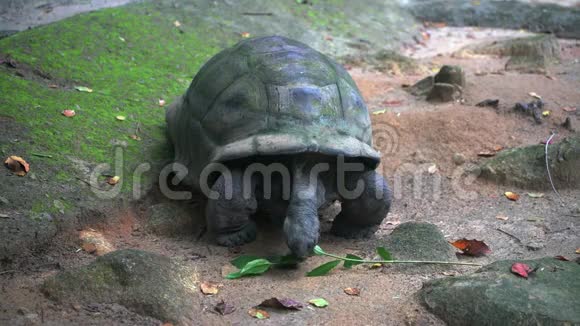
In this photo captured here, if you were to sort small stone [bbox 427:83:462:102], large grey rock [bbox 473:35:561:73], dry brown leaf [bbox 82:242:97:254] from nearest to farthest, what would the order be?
1. dry brown leaf [bbox 82:242:97:254]
2. small stone [bbox 427:83:462:102]
3. large grey rock [bbox 473:35:561:73]

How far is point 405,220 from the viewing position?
4.88 meters

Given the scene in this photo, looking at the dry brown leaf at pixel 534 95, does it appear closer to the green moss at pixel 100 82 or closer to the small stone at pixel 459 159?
the small stone at pixel 459 159

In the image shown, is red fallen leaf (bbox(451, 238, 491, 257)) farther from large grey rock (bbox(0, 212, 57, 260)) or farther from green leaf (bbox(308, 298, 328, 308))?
large grey rock (bbox(0, 212, 57, 260))

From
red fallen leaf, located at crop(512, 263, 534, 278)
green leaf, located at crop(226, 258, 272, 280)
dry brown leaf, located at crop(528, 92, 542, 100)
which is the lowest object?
green leaf, located at crop(226, 258, 272, 280)

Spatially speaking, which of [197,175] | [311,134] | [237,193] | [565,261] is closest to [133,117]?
[197,175]

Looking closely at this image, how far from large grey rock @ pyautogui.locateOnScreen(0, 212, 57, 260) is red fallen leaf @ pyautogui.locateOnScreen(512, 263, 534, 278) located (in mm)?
2614

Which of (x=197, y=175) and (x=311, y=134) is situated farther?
(x=197, y=175)

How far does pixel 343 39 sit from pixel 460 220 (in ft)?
14.7

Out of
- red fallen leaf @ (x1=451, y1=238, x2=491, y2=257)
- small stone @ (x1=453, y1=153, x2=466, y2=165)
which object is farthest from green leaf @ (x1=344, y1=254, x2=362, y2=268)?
small stone @ (x1=453, y1=153, x2=466, y2=165)

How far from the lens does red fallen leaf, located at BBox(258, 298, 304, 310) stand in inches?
127

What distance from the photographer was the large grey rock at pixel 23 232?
3.63 metres

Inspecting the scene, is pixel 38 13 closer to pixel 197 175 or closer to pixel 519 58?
pixel 197 175

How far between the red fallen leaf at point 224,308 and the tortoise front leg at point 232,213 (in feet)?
3.12

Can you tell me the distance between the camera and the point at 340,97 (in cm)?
430
